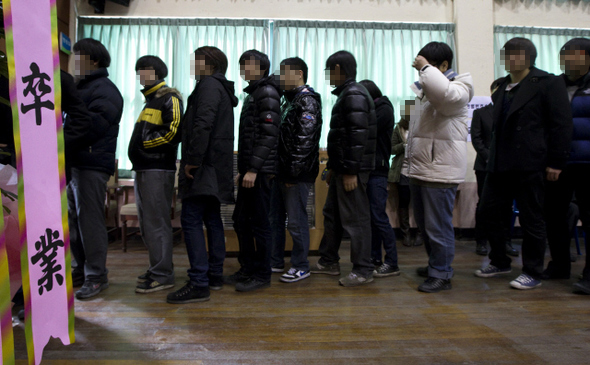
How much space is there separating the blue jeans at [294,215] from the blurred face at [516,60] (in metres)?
1.34

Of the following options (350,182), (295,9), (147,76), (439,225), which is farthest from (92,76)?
(295,9)

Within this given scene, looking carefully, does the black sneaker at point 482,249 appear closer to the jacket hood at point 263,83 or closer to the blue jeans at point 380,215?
the blue jeans at point 380,215

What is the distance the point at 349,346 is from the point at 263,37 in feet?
11.8

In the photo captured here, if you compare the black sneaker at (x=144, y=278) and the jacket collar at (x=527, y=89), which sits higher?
the jacket collar at (x=527, y=89)

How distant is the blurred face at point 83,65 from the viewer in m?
2.14

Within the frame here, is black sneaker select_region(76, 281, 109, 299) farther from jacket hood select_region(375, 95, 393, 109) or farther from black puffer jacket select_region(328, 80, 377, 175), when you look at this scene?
jacket hood select_region(375, 95, 393, 109)

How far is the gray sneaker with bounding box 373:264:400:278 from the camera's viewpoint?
2.55 metres

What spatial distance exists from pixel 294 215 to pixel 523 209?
51.7 inches

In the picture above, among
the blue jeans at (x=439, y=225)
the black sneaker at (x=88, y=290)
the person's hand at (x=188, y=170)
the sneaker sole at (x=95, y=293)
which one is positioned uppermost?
the person's hand at (x=188, y=170)

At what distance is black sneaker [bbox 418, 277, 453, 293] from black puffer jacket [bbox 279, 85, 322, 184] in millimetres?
886

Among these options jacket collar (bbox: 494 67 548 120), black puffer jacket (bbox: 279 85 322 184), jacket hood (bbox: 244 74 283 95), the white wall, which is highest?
the white wall

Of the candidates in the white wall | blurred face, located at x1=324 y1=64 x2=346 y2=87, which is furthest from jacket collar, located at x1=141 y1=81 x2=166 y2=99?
the white wall

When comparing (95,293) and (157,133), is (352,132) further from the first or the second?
(95,293)

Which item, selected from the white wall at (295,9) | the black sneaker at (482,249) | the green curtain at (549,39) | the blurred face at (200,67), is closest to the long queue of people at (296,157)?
the blurred face at (200,67)
